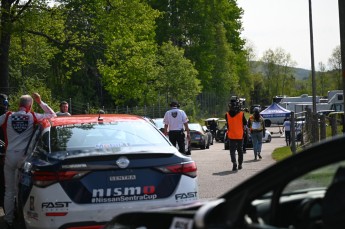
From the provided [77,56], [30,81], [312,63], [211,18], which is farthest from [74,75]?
[77,56]

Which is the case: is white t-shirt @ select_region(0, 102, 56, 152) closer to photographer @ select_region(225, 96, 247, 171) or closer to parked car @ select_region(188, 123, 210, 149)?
photographer @ select_region(225, 96, 247, 171)

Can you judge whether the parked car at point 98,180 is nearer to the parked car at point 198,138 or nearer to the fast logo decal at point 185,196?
the fast logo decal at point 185,196

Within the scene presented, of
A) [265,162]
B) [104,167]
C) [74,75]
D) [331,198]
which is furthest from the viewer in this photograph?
[74,75]

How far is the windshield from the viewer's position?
7.90 m

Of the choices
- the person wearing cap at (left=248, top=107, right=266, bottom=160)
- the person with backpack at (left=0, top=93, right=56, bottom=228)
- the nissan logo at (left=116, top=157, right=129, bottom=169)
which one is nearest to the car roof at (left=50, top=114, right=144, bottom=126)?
the person with backpack at (left=0, top=93, right=56, bottom=228)

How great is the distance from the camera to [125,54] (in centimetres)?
3128

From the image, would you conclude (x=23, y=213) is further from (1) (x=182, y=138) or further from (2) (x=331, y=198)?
(1) (x=182, y=138)

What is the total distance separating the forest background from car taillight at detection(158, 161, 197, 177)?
1742 cm

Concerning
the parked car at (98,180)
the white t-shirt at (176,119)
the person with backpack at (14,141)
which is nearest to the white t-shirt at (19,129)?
the person with backpack at (14,141)

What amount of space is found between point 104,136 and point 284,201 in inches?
169

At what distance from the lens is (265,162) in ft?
73.1

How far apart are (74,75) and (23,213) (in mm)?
51673

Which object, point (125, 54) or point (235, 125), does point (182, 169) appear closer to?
point (235, 125)

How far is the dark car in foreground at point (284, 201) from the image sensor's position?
3389 millimetres
